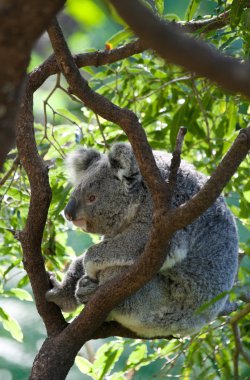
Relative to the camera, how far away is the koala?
3.22 m

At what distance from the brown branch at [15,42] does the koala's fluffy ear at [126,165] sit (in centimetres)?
248

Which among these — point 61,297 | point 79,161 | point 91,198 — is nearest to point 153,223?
point 61,297

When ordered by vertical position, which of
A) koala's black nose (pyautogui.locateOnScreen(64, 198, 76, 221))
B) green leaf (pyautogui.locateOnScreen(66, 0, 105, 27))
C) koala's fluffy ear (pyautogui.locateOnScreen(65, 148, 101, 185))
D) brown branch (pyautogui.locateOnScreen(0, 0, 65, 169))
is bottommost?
brown branch (pyautogui.locateOnScreen(0, 0, 65, 169))

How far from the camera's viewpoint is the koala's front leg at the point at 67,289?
313 cm

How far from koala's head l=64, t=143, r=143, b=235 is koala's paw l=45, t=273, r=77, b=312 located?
37cm

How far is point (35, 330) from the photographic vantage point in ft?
20.0

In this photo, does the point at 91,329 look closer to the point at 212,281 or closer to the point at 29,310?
the point at 212,281

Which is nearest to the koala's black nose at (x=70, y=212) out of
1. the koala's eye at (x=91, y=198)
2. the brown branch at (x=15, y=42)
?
the koala's eye at (x=91, y=198)

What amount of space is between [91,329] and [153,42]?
84.8 inches

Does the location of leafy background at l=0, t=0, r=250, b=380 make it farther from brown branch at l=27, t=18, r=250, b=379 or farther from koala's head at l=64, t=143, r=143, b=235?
brown branch at l=27, t=18, r=250, b=379

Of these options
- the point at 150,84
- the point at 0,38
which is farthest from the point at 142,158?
the point at 150,84

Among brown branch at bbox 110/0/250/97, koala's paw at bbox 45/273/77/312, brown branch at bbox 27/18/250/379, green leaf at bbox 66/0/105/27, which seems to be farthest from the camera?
koala's paw at bbox 45/273/77/312

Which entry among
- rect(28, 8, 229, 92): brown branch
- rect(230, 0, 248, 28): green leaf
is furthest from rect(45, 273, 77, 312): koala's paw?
rect(230, 0, 248, 28): green leaf

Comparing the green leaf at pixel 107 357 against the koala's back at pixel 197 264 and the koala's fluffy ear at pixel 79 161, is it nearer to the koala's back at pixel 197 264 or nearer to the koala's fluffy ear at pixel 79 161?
the koala's back at pixel 197 264
